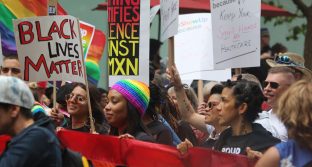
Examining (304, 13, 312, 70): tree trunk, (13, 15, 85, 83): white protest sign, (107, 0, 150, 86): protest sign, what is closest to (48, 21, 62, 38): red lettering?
(13, 15, 85, 83): white protest sign

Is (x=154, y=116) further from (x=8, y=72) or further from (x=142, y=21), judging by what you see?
(x=8, y=72)

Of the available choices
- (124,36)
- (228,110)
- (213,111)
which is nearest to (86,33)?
(124,36)

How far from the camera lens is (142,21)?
9648 millimetres

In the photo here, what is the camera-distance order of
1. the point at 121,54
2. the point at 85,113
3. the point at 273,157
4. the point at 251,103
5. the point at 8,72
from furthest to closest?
the point at 8,72 → the point at 121,54 → the point at 85,113 → the point at 251,103 → the point at 273,157

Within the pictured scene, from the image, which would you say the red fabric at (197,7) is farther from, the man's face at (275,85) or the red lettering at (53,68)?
the man's face at (275,85)

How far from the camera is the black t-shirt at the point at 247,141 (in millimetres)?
6723

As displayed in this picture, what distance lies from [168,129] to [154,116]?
28 cm

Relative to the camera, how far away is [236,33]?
29.1 ft

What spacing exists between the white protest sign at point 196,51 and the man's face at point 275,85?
117 inches

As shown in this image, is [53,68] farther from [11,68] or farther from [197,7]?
[197,7]

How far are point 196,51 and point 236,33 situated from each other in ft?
6.30

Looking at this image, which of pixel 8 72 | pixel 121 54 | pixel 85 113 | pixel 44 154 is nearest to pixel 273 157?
pixel 44 154

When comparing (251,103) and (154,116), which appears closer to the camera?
(251,103)

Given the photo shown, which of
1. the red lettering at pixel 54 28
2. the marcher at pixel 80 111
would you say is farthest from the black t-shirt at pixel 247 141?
the red lettering at pixel 54 28
